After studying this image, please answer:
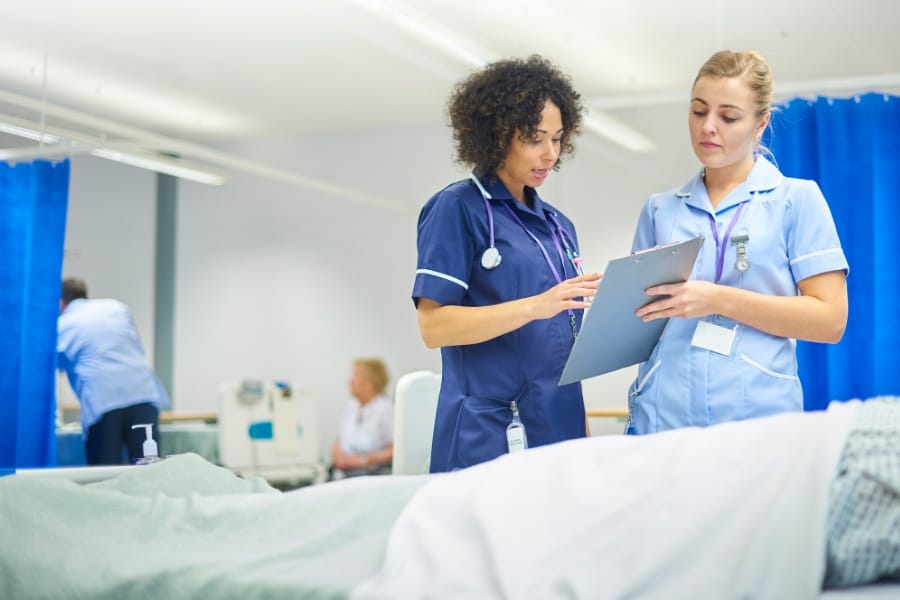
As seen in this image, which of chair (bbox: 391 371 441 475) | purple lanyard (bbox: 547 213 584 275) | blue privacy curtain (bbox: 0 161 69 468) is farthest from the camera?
blue privacy curtain (bbox: 0 161 69 468)

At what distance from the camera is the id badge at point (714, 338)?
1.77 m

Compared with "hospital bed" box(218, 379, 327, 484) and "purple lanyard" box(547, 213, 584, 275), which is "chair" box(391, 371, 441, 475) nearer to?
"purple lanyard" box(547, 213, 584, 275)

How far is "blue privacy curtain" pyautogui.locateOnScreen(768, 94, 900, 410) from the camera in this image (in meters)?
4.31

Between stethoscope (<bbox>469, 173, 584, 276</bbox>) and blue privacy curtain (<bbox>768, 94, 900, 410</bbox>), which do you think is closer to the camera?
stethoscope (<bbox>469, 173, 584, 276</bbox>)

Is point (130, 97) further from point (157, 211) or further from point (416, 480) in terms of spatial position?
point (416, 480)

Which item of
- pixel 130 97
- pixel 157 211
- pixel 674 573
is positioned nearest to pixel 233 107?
pixel 130 97

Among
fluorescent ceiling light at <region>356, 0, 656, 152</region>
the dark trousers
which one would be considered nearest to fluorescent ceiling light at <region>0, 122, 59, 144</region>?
the dark trousers

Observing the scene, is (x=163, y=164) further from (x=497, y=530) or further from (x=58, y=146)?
(x=497, y=530)

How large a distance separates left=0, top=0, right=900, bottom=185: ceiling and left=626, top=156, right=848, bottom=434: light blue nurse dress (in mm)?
2913

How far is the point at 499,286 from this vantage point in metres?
1.87

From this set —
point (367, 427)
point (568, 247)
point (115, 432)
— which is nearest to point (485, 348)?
point (568, 247)

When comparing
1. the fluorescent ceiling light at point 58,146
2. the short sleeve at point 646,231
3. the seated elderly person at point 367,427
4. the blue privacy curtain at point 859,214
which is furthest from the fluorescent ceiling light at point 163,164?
the short sleeve at point 646,231

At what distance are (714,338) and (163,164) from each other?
5306 millimetres

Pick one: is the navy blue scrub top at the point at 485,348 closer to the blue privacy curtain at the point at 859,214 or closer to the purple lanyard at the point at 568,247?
the purple lanyard at the point at 568,247
